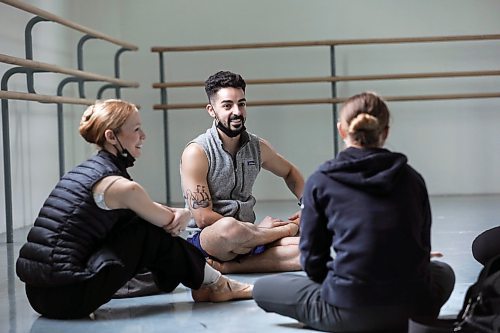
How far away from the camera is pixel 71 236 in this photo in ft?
8.60

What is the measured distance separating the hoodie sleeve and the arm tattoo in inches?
40.3

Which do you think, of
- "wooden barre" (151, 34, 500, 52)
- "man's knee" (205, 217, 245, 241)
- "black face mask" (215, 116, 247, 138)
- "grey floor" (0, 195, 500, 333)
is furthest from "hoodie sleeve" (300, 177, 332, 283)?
"wooden barre" (151, 34, 500, 52)

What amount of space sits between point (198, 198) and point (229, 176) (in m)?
0.16

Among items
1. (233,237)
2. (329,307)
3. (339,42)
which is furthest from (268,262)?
(339,42)

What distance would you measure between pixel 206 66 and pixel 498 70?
214 cm

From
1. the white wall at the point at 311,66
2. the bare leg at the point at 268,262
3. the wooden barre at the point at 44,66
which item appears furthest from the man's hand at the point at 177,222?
the white wall at the point at 311,66

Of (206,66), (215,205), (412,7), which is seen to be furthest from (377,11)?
(215,205)

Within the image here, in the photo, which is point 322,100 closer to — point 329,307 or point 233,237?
point 233,237

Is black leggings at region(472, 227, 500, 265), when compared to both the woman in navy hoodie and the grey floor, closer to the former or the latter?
the grey floor

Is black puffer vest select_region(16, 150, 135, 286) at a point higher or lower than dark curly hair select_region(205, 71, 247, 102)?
lower

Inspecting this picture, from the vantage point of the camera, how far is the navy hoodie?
2.23m

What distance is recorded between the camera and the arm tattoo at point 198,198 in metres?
3.34

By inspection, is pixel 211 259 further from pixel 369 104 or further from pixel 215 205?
pixel 369 104

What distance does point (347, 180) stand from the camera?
2.27 meters
